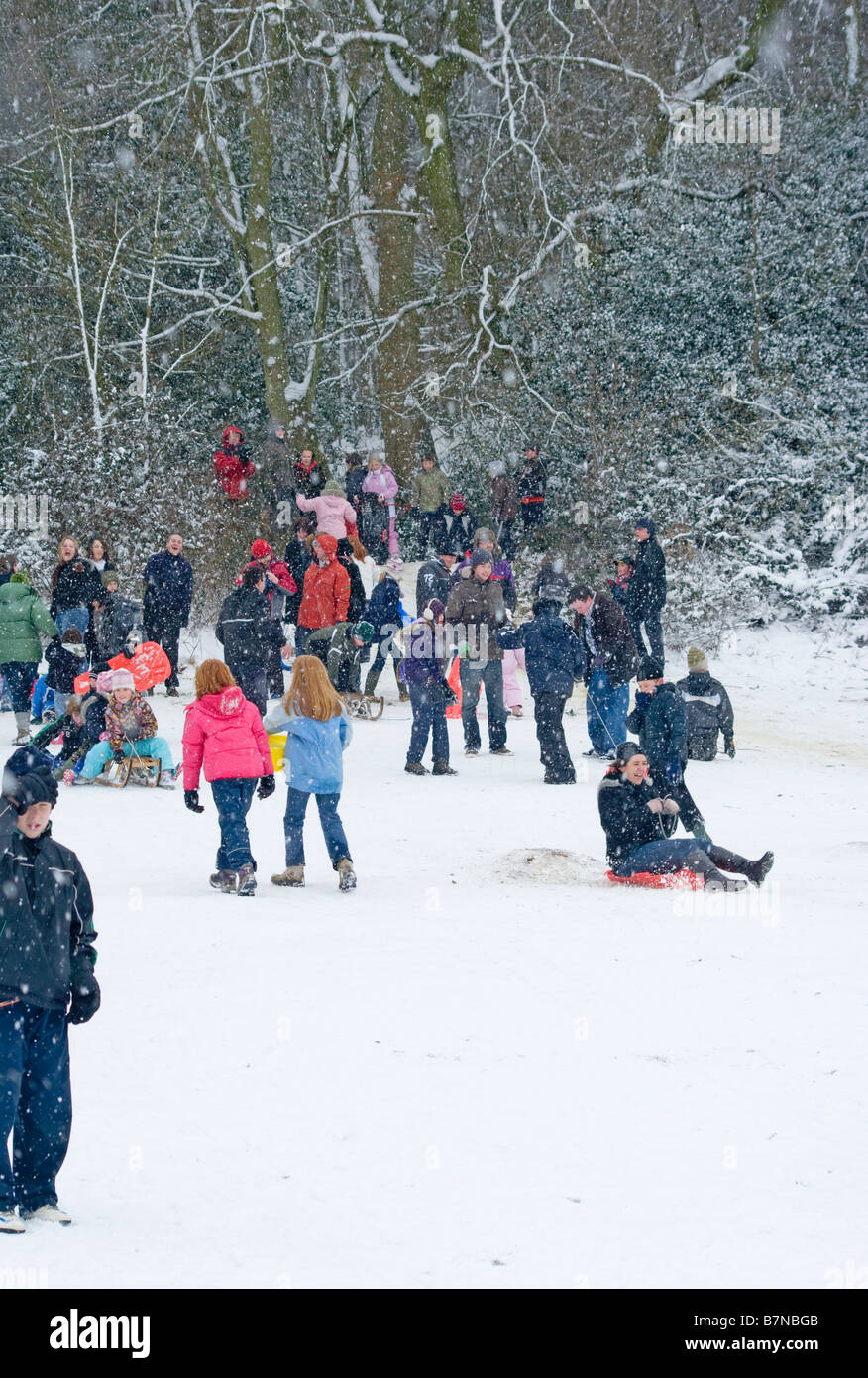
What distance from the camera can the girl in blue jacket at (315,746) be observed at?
31.0ft

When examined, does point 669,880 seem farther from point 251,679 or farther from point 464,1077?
point 251,679

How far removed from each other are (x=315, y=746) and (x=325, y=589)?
6292 millimetres

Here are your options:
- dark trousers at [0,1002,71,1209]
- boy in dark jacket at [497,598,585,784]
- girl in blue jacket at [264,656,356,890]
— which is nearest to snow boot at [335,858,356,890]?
girl in blue jacket at [264,656,356,890]

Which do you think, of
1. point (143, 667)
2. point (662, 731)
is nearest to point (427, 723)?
point (143, 667)

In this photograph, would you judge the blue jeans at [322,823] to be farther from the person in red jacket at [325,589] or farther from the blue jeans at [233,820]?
the person in red jacket at [325,589]

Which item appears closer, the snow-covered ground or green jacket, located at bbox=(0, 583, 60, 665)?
the snow-covered ground

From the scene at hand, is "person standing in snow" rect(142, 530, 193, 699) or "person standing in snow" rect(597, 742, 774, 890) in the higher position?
"person standing in snow" rect(142, 530, 193, 699)

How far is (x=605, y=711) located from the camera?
47.5 feet

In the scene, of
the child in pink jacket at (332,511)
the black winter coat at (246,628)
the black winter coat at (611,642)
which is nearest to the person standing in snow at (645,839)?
the black winter coat at (611,642)

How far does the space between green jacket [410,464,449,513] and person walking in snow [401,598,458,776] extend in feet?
24.1

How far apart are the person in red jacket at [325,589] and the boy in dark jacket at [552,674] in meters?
2.65

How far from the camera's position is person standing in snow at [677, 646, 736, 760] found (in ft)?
48.0

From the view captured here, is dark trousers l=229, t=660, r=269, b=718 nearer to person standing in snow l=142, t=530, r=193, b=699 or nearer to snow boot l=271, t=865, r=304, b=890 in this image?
person standing in snow l=142, t=530, r=193, b=699

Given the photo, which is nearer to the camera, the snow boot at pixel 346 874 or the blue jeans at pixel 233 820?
the blue jeans at pixel 233 820
